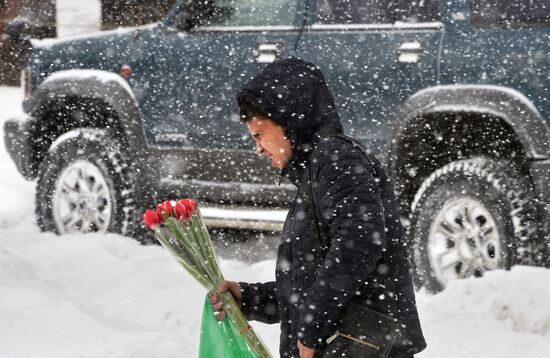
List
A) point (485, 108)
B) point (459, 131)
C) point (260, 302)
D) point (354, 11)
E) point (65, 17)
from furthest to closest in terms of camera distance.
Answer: point (65, 17) < point (354, 11) < point (459, 131) < point (485, 108) < point (260, 302)

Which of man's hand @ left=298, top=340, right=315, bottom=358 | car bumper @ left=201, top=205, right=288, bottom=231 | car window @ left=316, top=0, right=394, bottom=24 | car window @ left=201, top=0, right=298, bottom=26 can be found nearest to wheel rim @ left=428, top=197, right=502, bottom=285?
car bumper @ left=201, top=205, right=288, bottom=231

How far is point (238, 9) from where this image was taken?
5676 mm

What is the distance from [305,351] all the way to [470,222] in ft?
9.27

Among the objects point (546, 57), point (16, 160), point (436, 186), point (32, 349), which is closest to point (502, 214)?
point (436, 186)

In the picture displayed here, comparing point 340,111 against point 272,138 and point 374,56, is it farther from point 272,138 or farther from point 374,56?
point 272,138

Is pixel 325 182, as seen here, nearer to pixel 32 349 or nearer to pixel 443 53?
pixel 32 349

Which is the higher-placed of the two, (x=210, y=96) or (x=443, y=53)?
(x=443, y=53)

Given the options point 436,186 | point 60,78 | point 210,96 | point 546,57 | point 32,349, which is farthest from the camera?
point 60,78

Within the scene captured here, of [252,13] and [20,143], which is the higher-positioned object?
[252,13]

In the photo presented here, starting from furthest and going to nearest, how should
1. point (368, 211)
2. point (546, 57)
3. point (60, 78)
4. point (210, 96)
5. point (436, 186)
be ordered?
point (60, 78)
point (210, 96)
point (436, 186)
point (546, 57)
point (368, 211)

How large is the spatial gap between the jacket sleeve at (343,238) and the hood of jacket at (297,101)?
12cm

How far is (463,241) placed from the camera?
491 cm

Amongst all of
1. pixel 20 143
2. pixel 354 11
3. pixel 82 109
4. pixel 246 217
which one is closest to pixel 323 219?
pixel 354 11

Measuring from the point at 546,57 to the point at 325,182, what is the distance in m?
2.79
